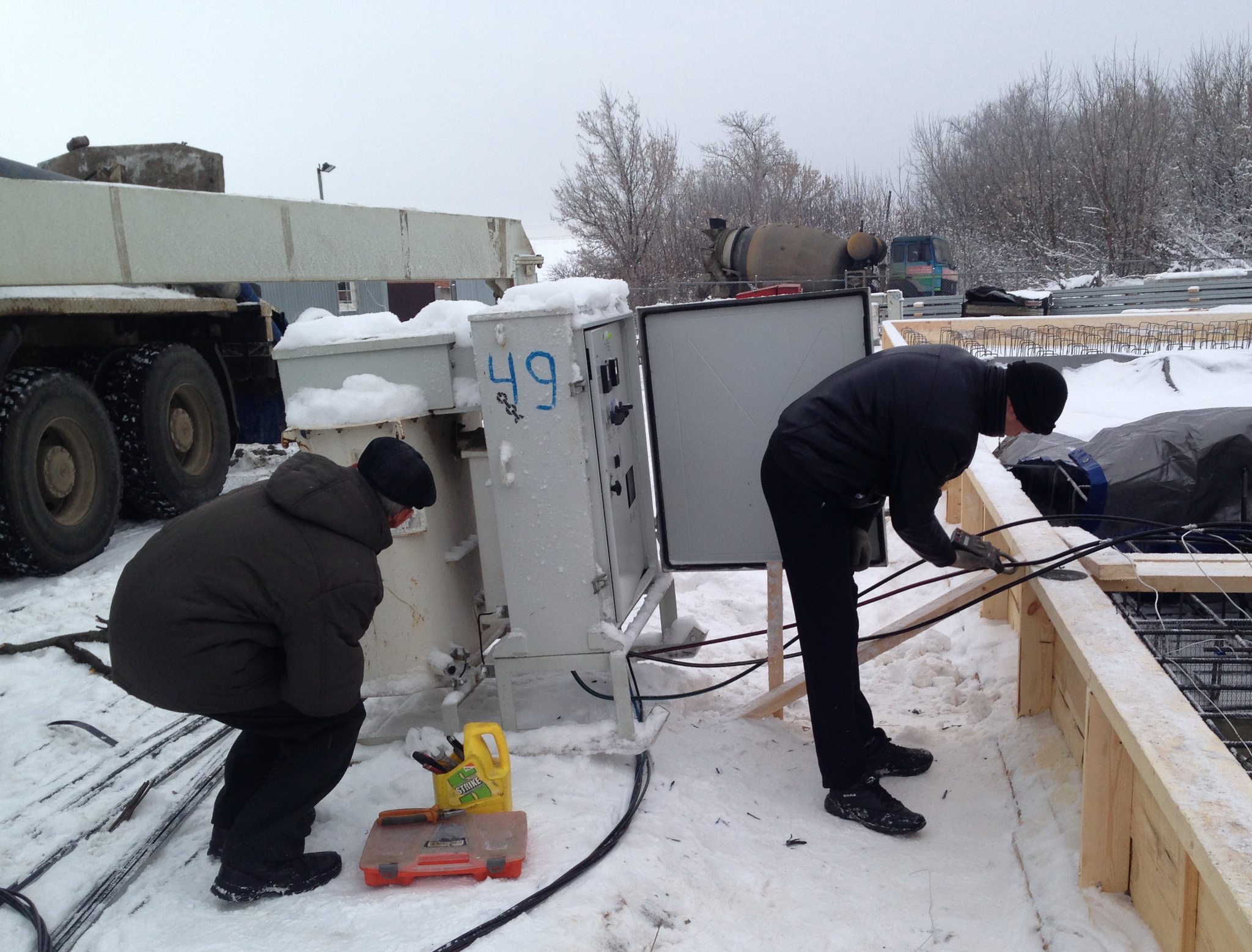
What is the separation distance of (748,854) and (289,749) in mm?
1576

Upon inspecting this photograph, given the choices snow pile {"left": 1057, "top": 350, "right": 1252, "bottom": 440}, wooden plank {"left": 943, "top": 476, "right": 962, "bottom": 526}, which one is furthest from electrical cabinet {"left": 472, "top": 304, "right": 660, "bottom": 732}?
snow pile {"left": 1057, "top": 350, "right": 1252, "bottom": 440}

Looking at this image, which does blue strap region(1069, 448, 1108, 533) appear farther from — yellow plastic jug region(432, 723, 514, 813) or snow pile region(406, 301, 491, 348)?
yellow plastic jug region(432, 723, 514, 813)

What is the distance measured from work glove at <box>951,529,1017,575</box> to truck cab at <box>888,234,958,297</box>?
22369mm

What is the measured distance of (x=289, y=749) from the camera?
10.2ft

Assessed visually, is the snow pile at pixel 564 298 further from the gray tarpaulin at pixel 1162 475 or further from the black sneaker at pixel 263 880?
the gray tarpaulin at pixel 1162 475

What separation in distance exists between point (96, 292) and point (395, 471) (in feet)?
15.1

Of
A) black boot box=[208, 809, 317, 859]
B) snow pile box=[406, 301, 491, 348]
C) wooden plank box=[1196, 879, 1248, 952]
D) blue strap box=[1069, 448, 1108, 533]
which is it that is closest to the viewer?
wooden plank box=[1196, 879, 1248, 952]

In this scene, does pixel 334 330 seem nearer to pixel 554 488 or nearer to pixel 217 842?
pixel 554 488

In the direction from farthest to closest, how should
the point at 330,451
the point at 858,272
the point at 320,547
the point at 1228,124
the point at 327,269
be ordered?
the point at 1228,124
the point at 858,272
the point at 327,269
the point at 330,451
the point at 320,547

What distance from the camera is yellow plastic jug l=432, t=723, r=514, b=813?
325 centimetres

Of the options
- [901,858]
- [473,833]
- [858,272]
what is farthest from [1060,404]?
[858,272]

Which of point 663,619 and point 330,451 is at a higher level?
point 330,451

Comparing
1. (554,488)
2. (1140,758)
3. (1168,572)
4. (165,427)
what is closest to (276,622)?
(554,488)

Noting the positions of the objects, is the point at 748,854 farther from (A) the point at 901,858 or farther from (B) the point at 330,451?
(B) the point at 330,451
